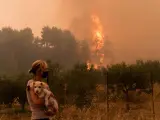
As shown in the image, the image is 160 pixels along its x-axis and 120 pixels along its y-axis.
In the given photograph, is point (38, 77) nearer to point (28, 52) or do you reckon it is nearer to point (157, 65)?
point (157, 65)

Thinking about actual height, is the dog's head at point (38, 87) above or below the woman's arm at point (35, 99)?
above

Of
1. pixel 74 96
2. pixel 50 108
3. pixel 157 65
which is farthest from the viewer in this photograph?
pixel 157 65

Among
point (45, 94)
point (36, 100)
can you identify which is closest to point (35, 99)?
point (36, 100)

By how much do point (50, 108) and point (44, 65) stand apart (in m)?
0.69

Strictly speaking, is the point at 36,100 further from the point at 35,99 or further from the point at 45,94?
the point at 45,94

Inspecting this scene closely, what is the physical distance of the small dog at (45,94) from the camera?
13.6 feet

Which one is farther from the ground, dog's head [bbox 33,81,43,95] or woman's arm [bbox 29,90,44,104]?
dog's head [bbox 33,81,43,95]

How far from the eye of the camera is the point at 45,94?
418 centimetres

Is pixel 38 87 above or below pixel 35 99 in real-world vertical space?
above

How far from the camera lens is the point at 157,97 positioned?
27016 mm

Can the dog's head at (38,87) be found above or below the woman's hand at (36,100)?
above

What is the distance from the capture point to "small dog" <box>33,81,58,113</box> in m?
4.14

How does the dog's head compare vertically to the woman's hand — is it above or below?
above

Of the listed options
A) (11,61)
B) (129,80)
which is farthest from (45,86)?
(11,61)
